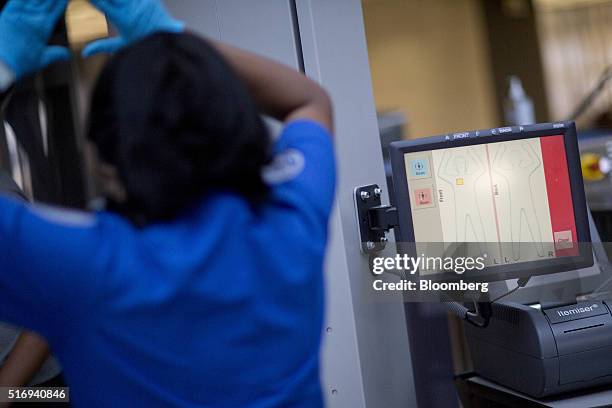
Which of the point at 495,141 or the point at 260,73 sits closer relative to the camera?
the point at 260,73

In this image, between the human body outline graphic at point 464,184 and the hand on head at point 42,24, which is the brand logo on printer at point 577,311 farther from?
the hand on head at point 42,24

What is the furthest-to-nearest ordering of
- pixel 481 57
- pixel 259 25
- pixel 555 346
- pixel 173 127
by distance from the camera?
pixel 481 57, pixel 259 25, pixel 555 346, pixel 173 127

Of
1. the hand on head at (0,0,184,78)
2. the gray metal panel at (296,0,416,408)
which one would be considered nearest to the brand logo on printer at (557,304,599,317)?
the gray metal panel at (296,0,416,408)

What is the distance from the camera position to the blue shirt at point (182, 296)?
782 mm

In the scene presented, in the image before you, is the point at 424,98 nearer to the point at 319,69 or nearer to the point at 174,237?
the point at 319,69

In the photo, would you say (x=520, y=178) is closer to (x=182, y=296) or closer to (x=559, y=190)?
(x=559, y=190)

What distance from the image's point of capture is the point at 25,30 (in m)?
0.98

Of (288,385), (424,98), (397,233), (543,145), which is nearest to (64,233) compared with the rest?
(288,385)

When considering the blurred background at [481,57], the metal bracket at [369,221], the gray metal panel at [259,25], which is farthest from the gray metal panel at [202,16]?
the blurred background at [481,57]

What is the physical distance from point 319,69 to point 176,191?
1049 mm

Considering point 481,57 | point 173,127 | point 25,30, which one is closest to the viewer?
point 173,127

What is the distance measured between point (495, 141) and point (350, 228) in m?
0.36

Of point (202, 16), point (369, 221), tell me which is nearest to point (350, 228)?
point (369, 221)

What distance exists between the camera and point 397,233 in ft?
5.67
